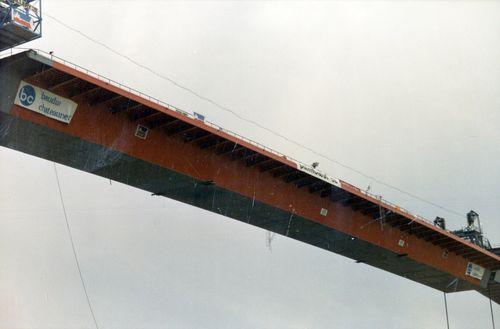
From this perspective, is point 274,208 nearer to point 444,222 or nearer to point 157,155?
point 157,155

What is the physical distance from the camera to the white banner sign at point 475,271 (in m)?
57.1

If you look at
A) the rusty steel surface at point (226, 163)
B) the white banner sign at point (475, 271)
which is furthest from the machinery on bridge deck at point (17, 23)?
the white banner sign at point (475, 271)

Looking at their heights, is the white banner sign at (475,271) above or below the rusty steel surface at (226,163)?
above

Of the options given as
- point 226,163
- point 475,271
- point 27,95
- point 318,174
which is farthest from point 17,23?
point 475,271

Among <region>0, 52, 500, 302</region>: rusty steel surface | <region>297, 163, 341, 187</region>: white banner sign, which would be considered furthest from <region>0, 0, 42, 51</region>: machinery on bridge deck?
<region>297, 163, 341, 187</region>: white banner sign

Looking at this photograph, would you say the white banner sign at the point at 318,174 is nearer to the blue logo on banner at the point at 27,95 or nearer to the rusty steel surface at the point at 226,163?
the rusty steel surface at the point at 226,163

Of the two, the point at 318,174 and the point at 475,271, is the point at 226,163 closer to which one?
the point at 318,174

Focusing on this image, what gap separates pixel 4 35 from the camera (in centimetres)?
2983

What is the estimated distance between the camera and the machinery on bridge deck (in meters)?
29.5

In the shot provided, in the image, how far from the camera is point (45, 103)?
2975 centimetres

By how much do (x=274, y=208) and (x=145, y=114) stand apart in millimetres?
10912

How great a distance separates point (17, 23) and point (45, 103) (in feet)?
13.0

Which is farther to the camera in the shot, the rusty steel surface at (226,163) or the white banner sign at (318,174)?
the white banner sign at (318,174)

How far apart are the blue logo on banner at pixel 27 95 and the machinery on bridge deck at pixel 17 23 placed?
284 cm
